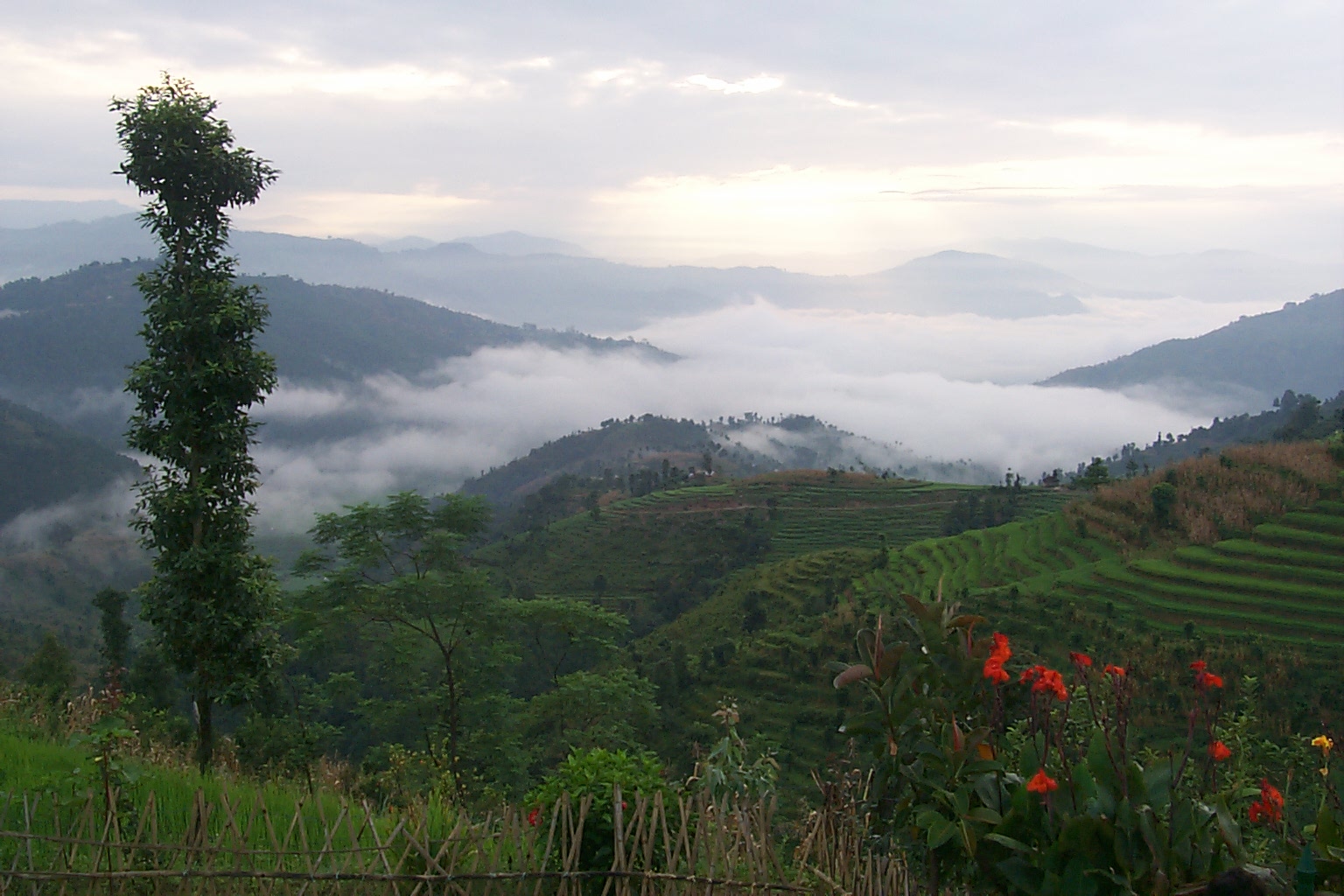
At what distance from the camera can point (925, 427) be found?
18812cm

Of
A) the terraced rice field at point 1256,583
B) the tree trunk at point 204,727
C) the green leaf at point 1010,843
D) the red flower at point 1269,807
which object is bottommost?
the terraced rice field at point 1256,583

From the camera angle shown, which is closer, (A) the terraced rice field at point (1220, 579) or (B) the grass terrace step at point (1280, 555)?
(A) the terraced rice field at point (1220, 579)

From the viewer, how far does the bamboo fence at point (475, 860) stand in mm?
3123

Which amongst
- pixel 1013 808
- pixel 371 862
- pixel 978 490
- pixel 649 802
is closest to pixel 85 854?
pixel 371 862

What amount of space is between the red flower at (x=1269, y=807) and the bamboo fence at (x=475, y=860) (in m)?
1.29

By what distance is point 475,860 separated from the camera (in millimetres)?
3461

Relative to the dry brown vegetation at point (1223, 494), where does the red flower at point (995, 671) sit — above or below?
above

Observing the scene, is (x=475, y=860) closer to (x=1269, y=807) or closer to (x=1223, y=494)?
(x=1269, y=807)

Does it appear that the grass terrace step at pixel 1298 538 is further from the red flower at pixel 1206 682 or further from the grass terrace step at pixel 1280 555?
the red flower at pixel 1206 682

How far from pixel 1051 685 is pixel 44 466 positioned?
11370cm

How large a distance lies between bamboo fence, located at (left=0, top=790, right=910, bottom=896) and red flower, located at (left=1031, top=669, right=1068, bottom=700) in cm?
111

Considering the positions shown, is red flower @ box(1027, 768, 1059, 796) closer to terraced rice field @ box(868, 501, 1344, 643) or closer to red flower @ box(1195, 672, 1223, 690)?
red flower @ box(1195, 672, 1223, 690)

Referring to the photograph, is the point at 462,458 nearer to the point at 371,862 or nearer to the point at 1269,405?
the point at 1269,405

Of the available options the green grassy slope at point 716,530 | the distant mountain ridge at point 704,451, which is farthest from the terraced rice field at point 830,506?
the distant mountain ridge at point 704,451
